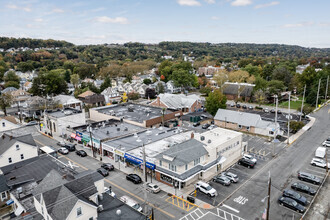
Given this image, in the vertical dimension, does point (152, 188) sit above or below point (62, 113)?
below

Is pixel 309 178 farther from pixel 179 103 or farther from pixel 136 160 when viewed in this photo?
pixel 179 103

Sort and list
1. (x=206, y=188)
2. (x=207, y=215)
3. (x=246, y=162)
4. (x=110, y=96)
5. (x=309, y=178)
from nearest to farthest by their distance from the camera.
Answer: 1. (x=207, y=215)
2. (x=206, y=188)
3. (x=309, y=178)
4. (x=246, y=162)
5. (x=110, y=96)

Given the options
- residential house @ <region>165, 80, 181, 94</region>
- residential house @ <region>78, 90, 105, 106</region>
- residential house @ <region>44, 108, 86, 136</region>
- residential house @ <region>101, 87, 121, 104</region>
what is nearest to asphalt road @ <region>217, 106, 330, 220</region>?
residential house @ <region>44, 108, 86, 136</region>

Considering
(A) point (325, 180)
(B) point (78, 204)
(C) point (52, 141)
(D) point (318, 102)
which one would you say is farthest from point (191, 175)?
(D) point (318, 102)

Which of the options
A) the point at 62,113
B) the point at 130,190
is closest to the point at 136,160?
the point at 130,190

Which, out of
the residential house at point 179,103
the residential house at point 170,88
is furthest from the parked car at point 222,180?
the residential house at point 170,88

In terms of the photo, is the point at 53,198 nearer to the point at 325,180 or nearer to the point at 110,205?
the point at 110,205

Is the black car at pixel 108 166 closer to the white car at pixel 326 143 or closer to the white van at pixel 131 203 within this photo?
the white van at pixel 131 203
